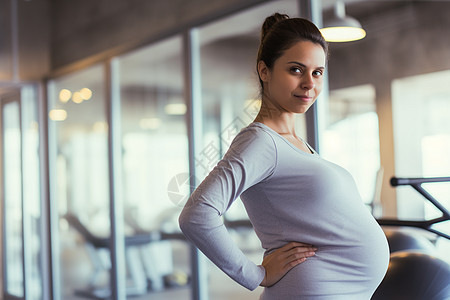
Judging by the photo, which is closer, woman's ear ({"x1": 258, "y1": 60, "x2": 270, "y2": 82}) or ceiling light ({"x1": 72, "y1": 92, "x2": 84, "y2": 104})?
woman's ear ({"x1": 258, "y1": 60, "x2": 270, "y2": 82})

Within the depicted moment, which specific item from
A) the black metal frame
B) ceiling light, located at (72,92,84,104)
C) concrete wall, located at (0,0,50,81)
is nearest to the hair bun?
the black metal frame

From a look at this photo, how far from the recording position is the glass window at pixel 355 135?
2.33 m

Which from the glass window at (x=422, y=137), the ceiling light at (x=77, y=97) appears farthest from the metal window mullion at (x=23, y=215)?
the glass window at (x=422, y=137)

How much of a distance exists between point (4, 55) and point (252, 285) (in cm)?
410

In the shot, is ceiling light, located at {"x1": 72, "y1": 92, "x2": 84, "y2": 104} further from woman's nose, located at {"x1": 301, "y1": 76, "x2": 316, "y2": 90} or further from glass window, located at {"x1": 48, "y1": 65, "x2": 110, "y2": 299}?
woman's nose, located at {"x1": 301, "y1": 76, "x2": 316, "y2": 90}

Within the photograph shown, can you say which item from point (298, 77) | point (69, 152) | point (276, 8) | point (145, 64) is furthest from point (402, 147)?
point (69, 152)

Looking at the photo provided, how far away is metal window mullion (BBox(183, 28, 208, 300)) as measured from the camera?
3.19 metres

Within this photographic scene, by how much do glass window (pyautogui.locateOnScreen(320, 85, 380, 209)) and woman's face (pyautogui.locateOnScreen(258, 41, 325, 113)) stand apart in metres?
1.19

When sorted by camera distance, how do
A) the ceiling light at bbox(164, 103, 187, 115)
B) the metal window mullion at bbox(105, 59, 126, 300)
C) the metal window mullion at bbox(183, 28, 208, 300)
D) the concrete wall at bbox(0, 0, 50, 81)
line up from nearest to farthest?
the metal window mullion at bbox(183, 28, 208, 300), the metal window mullion at bbox(105, 59, 126, 300), the ceiling light at bbox(164, 103, 187, 115), the concrete wall at bbox(0, 0, 50, 81)

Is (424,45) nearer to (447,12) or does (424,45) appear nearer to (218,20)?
(447,12)

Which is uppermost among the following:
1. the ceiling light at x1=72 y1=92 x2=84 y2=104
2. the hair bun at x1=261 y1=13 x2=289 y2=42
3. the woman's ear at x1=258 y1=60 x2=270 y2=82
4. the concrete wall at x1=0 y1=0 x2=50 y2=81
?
the concrete wall at x1=0 y1=0 x2=50 y2=81

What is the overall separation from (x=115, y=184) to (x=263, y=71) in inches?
116

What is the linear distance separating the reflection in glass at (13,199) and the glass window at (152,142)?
1072mm

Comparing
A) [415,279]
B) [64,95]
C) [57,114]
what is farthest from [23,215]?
[415,279]
